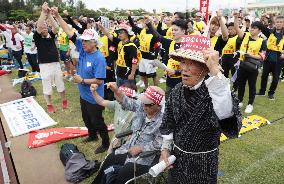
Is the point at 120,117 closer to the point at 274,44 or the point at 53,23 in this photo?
the point at 53,23

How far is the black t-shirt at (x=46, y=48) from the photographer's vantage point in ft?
22.7

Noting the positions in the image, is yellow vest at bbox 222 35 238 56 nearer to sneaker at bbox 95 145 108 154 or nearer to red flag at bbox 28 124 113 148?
red flag at bbox 28 124 113 148

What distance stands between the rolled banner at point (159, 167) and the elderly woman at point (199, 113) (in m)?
0.04

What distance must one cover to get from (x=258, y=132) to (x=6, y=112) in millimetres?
6289

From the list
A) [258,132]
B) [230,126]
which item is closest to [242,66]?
[258,132]

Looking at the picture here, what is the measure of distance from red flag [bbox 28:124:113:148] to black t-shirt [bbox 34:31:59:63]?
184 cm

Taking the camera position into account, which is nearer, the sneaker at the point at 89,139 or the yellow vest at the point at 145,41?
the sneaker at the point at 89,139

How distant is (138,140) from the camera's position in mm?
3832

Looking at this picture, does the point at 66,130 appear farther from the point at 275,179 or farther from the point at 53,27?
the point at 275,179

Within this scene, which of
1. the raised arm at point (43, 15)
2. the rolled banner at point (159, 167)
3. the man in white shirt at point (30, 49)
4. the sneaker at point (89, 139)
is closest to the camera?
the rolled banner at point (159, 167)

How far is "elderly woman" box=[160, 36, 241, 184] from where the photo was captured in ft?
6.57

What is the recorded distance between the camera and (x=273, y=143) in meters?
5.30

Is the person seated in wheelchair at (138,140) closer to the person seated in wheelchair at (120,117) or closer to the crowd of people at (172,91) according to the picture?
the crowd of people at (172,91)

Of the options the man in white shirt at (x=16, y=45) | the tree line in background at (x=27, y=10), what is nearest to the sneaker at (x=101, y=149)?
the man in white shirt at (x=16, y=45)
